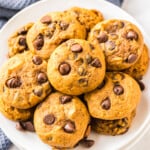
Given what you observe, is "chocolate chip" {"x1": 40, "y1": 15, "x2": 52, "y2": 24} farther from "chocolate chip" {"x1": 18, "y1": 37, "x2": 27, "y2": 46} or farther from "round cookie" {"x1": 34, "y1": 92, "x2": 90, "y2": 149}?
"round cookie" {"x1": 34, "y1": 92, "x2": 90, "y2": 149}

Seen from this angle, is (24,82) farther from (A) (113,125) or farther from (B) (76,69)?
(A) (113,125)

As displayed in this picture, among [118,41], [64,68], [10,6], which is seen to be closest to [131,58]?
[118,41]

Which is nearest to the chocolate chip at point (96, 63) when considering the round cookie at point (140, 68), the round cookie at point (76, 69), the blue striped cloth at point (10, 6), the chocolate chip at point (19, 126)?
the round cookie at point (76, 69)

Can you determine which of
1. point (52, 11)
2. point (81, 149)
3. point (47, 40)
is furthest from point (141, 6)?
point (81, 149)

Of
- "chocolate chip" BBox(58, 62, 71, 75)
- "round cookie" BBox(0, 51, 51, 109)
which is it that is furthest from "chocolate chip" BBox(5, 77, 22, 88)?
"chocolate chip" BBox(58, 62, 71, 75)

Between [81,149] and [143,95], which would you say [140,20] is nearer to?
[143,95]

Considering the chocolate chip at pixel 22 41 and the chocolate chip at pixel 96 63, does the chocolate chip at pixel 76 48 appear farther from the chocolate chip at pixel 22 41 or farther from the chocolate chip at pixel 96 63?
the chocolate chip at pixel 22 41
